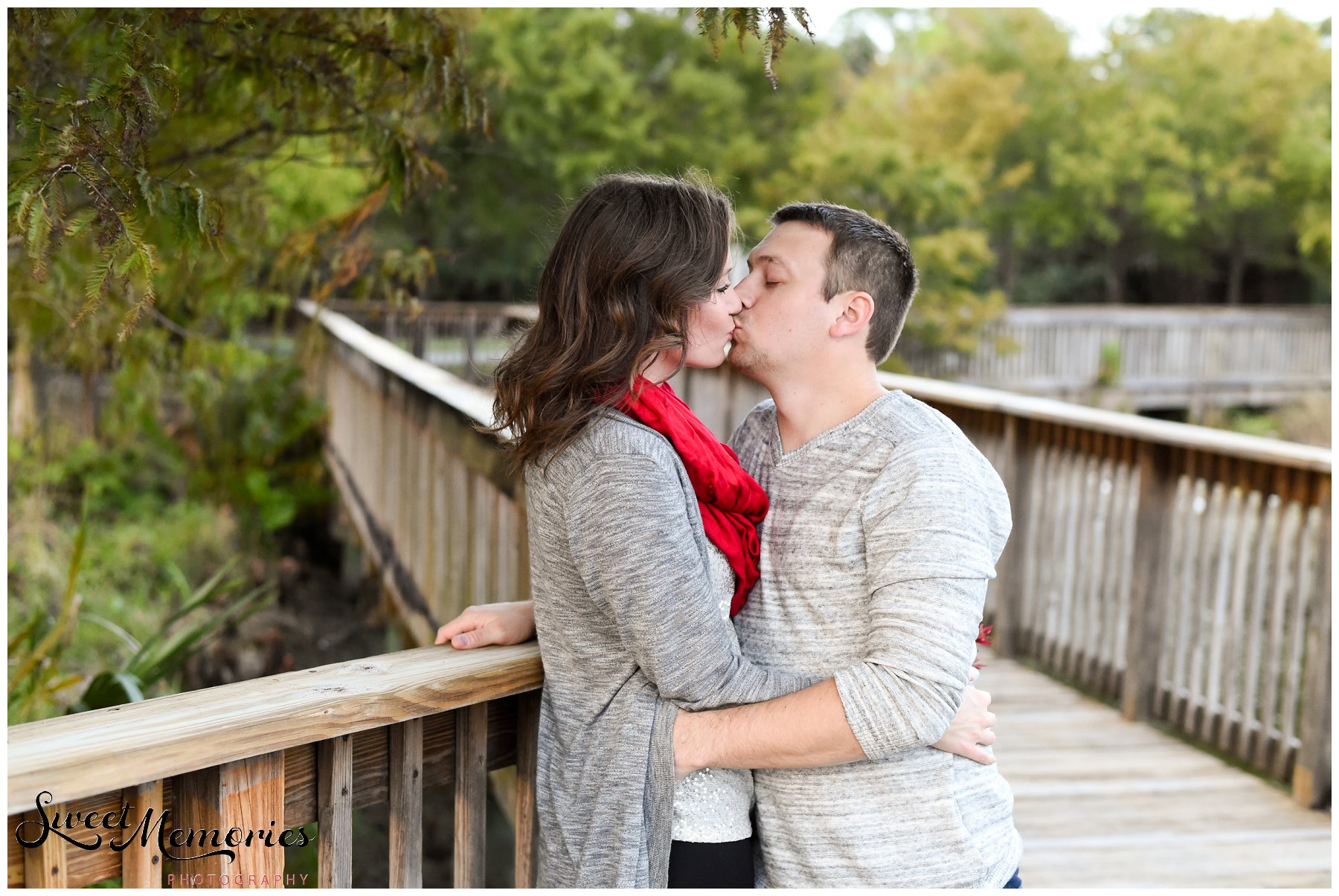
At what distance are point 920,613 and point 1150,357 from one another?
792 inches

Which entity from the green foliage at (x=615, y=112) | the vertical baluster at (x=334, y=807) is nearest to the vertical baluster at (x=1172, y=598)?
the vertical baluster at (x=334, y=807)

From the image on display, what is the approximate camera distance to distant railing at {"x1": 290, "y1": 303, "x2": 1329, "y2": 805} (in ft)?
12.9

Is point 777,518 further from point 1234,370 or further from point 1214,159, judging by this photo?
point 1214,159

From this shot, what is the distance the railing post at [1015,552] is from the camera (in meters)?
5.37

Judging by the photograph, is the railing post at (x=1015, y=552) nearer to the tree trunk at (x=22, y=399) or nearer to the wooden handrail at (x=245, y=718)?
the wooden handrail at (x=245, y=718)

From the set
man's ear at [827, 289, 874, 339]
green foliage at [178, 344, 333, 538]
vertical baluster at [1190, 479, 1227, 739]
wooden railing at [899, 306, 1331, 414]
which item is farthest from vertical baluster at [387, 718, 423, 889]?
wooden railing at [899, 306, 1331, 414]

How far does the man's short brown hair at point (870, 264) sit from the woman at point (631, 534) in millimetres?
223

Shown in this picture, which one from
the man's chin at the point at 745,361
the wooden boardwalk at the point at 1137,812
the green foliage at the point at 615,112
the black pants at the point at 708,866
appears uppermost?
the green foliage at the point at 615,112

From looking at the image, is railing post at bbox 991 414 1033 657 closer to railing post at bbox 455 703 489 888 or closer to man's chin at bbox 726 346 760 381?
man's chin at bbox 726 346 760 381

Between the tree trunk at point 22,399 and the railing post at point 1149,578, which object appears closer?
the railing post at point 1149,578

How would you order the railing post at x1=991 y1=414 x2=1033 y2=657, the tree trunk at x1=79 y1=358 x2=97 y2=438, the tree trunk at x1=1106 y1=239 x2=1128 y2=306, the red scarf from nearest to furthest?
the red scarf < the railing post at x1=991 y1=414 x2=1033 y2=657 < the tree trunk at x1=79 y1=358 x2=97 y2=438 < the tree trunk at x1=1106 y1=239 x2=1128 y2=306

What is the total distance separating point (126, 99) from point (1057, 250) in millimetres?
27162

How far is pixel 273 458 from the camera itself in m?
10.4

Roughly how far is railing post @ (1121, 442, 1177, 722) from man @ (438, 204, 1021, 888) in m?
2.96
